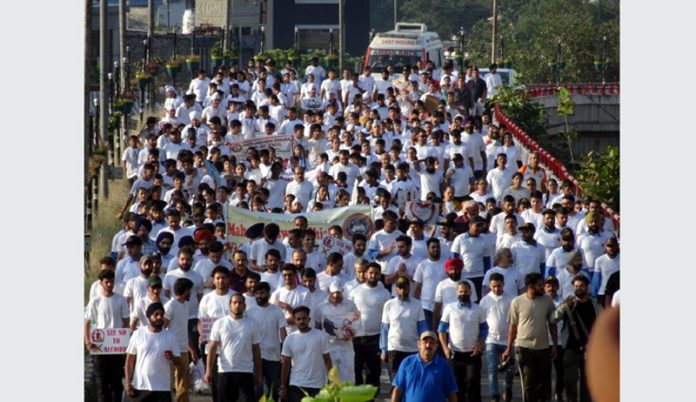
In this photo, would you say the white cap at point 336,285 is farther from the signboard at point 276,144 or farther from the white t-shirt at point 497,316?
the signboard at point 276,144

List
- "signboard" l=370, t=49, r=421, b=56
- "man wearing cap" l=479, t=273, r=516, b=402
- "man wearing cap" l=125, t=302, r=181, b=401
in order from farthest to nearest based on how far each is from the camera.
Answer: "signboard" l=370, t=49, r=421, b=56 < "man wearing cap" l=479, t=273, r=516, b=402 < "man wearing cap" l=125, t=302, r=181, b=401

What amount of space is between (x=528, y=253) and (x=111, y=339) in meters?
4.32

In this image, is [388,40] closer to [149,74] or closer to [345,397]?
[149,74]

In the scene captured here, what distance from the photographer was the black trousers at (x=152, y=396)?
447 inches

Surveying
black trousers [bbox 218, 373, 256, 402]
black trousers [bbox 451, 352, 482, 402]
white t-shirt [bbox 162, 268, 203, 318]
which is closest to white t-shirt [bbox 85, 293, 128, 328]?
white t-shirt [bbox 162, 268, 203, 318]

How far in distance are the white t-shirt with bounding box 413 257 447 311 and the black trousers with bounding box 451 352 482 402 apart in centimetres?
110

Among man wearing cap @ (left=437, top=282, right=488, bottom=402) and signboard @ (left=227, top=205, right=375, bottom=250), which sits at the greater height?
signboard @ (left=227, top=205, right=375, bottom=250)

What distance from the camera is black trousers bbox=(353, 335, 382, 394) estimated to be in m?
13.1

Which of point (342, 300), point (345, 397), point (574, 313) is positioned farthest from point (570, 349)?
point (345, 397)

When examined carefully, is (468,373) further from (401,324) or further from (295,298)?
(295,298)

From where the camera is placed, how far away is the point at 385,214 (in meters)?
15.0

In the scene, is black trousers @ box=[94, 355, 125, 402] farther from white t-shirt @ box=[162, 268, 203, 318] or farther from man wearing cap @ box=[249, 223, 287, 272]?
man wearing cap @ box=[249, 223, 287, 272]

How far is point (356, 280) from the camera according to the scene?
13148 millimetres

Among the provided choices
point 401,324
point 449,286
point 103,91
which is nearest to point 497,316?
point 449,286
